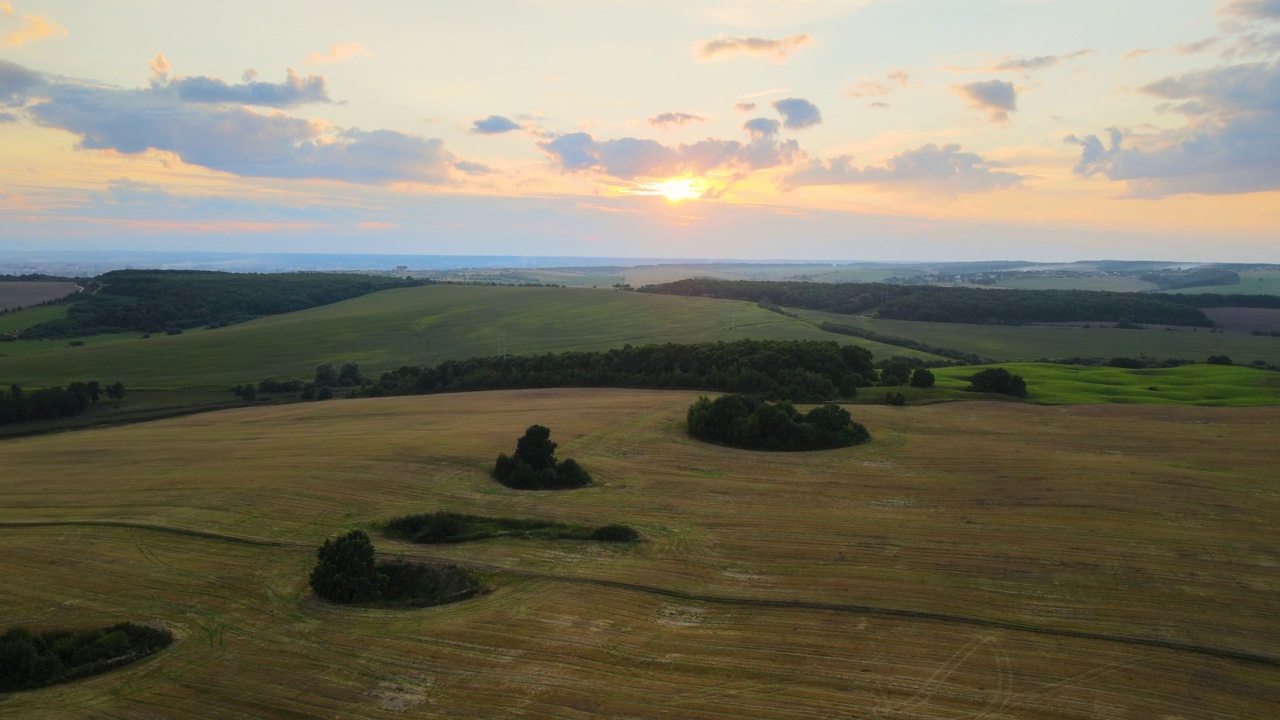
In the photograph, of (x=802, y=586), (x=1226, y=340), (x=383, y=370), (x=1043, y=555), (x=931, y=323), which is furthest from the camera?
(x=931, y=323)

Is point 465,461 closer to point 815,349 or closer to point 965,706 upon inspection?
point 965,706

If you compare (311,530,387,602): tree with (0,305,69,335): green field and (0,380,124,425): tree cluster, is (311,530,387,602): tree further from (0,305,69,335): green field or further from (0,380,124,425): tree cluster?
(0,305,69,335): green field

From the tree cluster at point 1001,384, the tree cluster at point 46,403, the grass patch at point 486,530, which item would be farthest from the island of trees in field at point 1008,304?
the tree cluster at point 46,403

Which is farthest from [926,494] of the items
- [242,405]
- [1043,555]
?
[242,405]

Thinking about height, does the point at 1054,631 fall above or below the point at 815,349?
below

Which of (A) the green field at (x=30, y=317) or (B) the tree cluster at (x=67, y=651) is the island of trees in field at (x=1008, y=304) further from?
(B) the tree cluster at (x=67, y=651)

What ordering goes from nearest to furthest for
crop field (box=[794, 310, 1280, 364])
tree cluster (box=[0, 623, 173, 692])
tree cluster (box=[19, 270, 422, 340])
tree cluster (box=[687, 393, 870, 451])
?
tree cluster (box=[0, 623, 173, 692]), tree cluster (box=[687, 393, 870, 451]), crop field (box=[794, 310, 1280, 364]), tree cluster (box=[19, 270, 422, 340])

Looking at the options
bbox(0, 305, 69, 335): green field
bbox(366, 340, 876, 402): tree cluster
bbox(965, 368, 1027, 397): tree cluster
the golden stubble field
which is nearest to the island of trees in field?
bbox(366, 340, 876, 402): tree cluster
